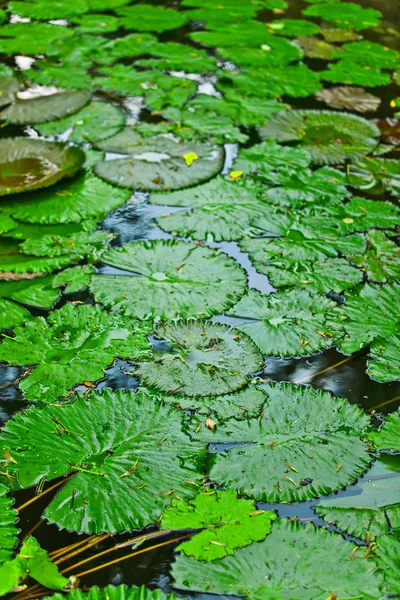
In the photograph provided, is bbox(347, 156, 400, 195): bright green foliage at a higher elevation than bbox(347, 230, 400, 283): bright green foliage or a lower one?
higher

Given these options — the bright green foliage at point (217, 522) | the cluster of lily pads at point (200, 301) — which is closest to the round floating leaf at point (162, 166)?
the cluster of lily pads at point (200, 301)

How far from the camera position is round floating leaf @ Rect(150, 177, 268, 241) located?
2756 mm

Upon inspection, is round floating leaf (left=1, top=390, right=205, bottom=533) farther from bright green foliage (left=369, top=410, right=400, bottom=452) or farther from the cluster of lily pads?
bright green foliage (left=369, top=410, right=400, bottom=452)

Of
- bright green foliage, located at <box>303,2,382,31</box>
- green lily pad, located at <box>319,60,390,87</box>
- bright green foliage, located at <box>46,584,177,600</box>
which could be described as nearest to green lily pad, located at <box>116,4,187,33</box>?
bright green foliage, located at <box>303,2,382,31</box>

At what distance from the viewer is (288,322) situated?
2279 mm

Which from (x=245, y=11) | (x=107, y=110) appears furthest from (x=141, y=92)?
(x=245, y=11)

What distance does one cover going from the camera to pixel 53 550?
5.10 ft

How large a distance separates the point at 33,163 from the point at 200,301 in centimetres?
124

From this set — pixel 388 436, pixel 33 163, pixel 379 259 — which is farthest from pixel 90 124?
pixel 388 436

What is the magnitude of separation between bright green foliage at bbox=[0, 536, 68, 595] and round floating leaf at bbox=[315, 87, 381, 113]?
3.17 metres

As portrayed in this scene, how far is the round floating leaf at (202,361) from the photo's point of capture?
2.01 m

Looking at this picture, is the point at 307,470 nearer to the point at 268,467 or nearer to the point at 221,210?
the point at 268,467

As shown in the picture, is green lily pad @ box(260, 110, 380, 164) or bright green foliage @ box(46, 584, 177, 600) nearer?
bright green foliage @ box(46, 584, 177, 600)

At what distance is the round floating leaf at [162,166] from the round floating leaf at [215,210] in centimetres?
8
